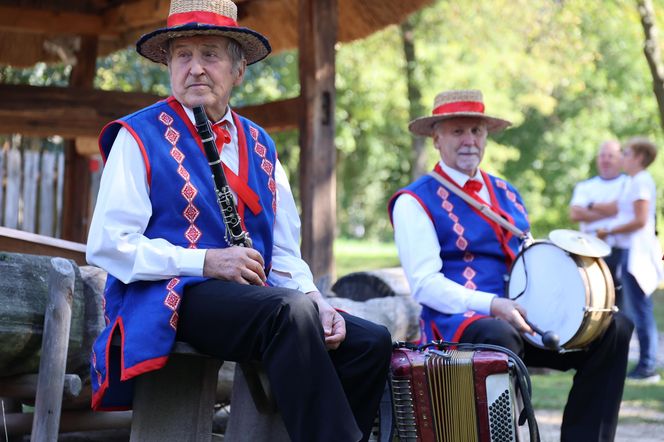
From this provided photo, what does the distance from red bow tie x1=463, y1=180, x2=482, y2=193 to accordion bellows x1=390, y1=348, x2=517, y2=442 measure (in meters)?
1.42

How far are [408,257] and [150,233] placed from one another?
1574 millimetres

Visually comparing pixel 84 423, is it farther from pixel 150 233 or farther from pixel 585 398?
pixel 585 398

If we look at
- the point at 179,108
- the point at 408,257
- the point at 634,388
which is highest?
the point at 179,108

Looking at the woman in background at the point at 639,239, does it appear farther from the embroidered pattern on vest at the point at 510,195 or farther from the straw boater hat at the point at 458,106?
the straw boater hat at the point at 458,106

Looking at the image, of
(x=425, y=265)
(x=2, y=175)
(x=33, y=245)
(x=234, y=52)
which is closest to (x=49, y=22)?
(x=2, y=175)

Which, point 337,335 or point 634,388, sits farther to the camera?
point 634,388

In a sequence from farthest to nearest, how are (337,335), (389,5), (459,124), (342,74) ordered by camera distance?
(342,74)
(389,5)
(459,124)
(337,335)

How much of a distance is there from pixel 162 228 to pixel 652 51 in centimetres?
1037

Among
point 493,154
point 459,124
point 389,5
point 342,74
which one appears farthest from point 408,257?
point 493,154

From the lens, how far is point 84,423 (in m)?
4.73

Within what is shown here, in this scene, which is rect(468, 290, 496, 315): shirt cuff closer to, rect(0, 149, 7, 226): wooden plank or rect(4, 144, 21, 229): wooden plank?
rect(0, 149, 7, 226): wooden plank

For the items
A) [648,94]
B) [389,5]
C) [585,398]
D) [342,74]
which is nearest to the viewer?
[585,398]

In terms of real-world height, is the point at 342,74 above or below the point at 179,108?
above

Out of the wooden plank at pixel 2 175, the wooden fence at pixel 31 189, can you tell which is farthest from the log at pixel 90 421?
the wooden plank at pixel 2 175
